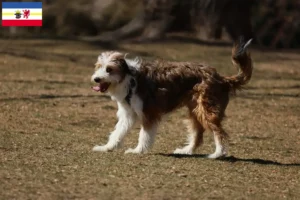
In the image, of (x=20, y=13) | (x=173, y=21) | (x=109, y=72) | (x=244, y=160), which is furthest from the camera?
(x=173, y=21)

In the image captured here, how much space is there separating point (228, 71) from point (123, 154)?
37.4 feet

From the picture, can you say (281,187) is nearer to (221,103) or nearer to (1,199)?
(221,103)

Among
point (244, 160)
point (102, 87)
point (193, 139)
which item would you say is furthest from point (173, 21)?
point (102, 87)

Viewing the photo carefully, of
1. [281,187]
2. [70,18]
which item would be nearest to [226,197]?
[281,187]

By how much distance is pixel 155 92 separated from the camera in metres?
9.49

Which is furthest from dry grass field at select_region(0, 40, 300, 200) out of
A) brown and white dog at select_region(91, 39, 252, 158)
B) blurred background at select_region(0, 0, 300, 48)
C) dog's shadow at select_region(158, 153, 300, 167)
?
blurred background at select_region(0, 0, 300, 48)

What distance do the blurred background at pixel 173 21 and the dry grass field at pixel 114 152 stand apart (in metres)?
6.37

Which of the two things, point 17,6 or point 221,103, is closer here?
point 221,103

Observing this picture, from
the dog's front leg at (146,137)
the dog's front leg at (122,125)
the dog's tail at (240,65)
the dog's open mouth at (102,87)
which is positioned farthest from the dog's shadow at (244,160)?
the dog's open mouth at (102,87)

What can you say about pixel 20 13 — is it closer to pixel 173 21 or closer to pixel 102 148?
pixel 173 21

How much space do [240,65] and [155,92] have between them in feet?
4.19

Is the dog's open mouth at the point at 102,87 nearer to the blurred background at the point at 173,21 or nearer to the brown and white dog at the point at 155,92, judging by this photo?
the brown and white dog at the point at 155,92

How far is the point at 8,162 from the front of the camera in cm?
873

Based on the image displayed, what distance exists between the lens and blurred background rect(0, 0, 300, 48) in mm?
26828
